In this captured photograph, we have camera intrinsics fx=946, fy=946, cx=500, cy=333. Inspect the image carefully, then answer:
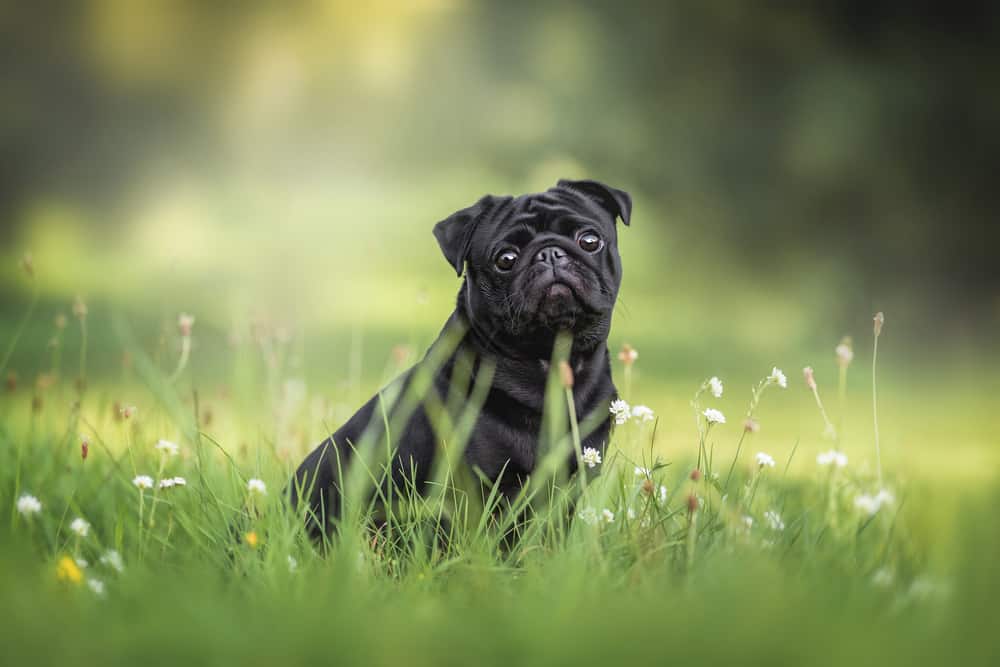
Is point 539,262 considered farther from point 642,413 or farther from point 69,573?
point 69,573

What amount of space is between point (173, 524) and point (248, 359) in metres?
1.02

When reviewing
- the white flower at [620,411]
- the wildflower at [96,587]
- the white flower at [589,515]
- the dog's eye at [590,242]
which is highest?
the dog's eye at [590,242]

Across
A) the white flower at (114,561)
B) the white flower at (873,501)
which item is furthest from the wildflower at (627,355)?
the white flower at (114,561)

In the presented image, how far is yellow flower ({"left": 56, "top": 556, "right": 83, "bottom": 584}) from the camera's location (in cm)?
281

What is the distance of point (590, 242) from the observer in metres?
3.83

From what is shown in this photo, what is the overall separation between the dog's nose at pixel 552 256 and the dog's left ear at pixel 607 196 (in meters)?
0.40

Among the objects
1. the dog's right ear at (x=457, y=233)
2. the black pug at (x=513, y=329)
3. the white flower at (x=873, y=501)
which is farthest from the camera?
the dog's right ear at (x=457, y=233)

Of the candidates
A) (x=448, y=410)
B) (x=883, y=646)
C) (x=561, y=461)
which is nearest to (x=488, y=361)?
(x=448, y=410)

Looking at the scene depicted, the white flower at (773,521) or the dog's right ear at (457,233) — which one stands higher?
the dog's right ear at (457,233)

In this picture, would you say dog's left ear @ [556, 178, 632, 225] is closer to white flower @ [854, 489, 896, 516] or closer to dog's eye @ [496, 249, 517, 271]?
dog's eye @ [496, 249, 517, 271]

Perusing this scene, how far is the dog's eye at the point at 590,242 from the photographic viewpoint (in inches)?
150

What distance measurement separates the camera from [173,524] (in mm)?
3469

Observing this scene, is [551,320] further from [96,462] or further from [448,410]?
[96,462]

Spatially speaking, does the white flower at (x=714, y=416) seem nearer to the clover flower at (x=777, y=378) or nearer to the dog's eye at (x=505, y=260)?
the clover flower at (x=777, y=378)
